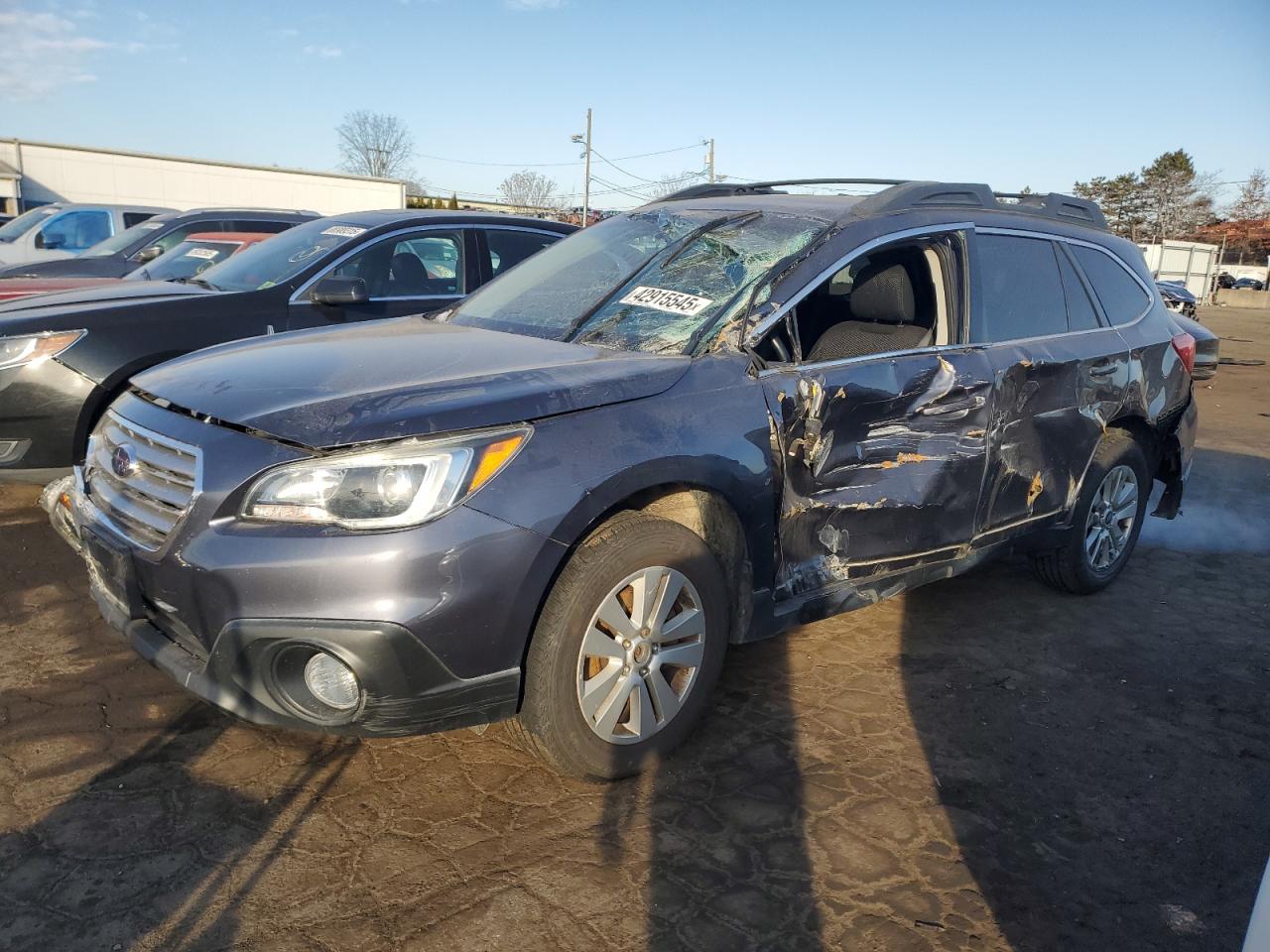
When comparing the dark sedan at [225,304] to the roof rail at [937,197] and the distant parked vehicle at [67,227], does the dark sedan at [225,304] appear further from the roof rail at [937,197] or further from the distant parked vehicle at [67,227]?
the distant parked vehicle at [67,227]

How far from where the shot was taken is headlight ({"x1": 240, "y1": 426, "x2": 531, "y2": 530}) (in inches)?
96.5

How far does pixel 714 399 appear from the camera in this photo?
118 inches

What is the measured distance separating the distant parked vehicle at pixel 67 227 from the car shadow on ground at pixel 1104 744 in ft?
38.8

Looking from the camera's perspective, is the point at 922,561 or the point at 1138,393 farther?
the point at 1138,393

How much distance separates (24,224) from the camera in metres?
12.4

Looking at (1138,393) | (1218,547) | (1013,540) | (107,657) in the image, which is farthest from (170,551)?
(1218,547)

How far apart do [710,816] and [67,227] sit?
1289 centimetres

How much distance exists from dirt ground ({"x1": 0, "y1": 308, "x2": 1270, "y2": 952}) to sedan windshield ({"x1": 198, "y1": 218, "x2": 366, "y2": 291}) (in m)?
2.30

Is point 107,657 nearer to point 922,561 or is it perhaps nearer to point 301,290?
point 301,290

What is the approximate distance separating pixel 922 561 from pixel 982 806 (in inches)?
40.8

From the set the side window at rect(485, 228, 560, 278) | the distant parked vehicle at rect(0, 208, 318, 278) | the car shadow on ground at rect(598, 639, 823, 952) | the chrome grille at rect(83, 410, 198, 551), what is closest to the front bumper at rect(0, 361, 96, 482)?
the chrome grille at rect(83, 410, 198, 551)

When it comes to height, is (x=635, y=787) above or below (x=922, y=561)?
below

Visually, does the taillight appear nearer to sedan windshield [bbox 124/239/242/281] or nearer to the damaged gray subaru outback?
the damaged gray subaru outback

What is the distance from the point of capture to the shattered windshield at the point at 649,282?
332 centimetres
